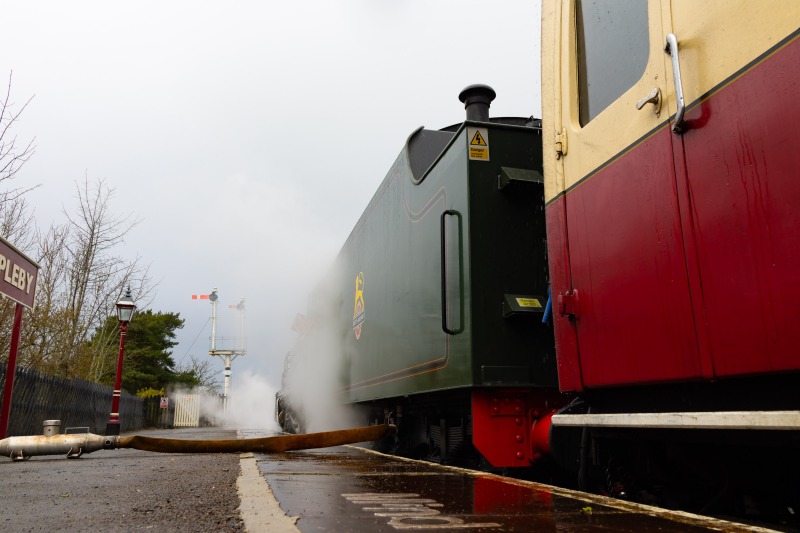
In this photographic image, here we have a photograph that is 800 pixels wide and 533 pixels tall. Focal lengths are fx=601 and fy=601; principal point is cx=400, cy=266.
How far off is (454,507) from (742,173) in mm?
1506

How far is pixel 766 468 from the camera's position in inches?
78.0

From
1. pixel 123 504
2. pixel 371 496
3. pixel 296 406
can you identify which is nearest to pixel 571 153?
pixel 371 496

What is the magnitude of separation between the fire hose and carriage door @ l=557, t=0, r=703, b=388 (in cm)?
361

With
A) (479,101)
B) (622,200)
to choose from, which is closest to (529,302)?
(622,200)

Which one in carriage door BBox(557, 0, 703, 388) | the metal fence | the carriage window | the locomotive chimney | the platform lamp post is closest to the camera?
carriage door BBox(557, 0, 703, 388)

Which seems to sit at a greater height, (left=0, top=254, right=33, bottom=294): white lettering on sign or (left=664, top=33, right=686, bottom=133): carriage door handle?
(left=0, top=254, right=33, bottom=294): white lettering on sign

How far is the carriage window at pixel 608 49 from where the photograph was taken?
229 centimetres

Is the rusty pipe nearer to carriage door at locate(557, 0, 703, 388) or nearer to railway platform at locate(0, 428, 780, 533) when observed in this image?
railway platform at locate(0, 428, 780, 533)

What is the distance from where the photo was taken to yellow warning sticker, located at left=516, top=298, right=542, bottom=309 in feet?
12.4

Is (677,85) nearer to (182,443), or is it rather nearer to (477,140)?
(477,140)

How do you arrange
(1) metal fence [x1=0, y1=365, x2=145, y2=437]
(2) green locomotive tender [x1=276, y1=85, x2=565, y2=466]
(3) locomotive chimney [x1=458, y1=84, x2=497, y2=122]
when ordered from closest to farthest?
(2) green locomotive tender [x1=276, y1=85, x2=565, y2=466] < (3) locomotive chimney [x1=458, y1=84, x2=497, y2=122] < (1) metal fence [x1=0, y1=365, x2=145, y2=437]

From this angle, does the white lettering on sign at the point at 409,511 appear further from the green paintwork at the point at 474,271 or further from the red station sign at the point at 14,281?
the red station sign at the point at 14,281

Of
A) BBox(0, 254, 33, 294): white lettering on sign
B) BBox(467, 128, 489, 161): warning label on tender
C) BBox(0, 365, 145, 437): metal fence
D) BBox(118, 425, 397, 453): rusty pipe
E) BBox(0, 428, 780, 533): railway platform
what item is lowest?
BBox(0, 428, 780, 533): railway platform

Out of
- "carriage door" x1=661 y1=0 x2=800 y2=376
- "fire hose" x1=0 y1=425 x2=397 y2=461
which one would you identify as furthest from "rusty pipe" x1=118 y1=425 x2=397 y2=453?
"carriage door" x1=661 y1=0 x2=800 y2=376
